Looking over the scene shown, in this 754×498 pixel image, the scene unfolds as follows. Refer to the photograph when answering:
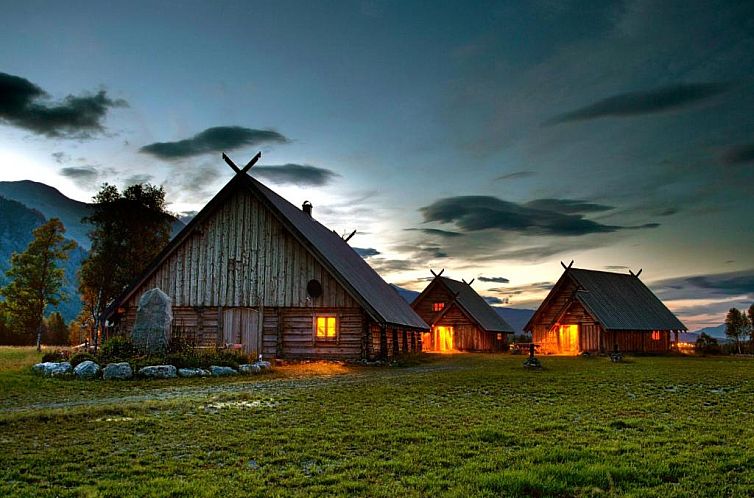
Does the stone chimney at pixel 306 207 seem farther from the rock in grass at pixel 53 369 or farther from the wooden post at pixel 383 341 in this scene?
the rock in grass at pixel 53 369

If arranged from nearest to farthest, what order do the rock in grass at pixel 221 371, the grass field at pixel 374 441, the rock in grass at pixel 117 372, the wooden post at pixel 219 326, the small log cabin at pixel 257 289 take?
the grass field at pixel 374 441 → the rock in grass at pixel 117 372 → the rock in grass at pixel 221 371 → the small log cabin at pixel 257 289 → the wooden post at pixel 219 326

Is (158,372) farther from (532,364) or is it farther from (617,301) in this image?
(617,301)

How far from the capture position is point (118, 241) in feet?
164

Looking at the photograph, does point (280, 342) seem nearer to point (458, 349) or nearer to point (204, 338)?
point (204, 338)

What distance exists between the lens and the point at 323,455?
988 cm

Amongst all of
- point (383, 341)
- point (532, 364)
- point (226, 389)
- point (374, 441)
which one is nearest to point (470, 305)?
point (383, 341)

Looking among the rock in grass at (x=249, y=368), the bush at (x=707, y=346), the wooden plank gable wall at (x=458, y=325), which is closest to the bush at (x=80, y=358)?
the rock in grass at (x=249, y=368)

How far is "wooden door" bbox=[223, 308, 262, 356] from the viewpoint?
33125 mm

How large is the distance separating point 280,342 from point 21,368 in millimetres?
12299

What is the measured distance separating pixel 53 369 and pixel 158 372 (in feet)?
11.8

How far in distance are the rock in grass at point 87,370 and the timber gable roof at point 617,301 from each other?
1502 inches

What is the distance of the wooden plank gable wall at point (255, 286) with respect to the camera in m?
32.6

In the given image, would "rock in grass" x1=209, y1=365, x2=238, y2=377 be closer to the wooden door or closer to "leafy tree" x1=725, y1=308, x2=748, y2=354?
the wooden door

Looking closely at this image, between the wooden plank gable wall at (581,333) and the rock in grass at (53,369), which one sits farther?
the wooden plank gable wall at (581,333)
